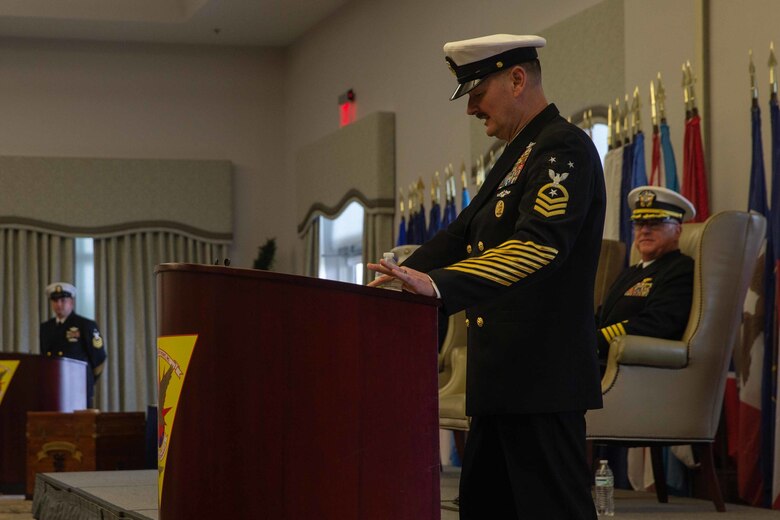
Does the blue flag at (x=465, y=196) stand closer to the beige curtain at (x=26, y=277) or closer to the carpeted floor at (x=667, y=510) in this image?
the carpeted floor at (x=667, y=510)

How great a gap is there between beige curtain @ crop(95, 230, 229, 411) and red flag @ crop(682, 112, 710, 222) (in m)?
6.65

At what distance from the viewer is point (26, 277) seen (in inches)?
448

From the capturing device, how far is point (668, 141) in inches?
226

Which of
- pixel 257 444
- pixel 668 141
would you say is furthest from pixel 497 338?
pixel 668 141

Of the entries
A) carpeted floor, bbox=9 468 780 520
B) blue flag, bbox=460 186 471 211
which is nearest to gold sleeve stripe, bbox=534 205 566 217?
carpeted floor, bbox=9 468 780 520

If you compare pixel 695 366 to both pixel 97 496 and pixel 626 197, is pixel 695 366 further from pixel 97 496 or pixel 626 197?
pixel 97 496

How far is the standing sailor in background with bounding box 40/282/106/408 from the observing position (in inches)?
383

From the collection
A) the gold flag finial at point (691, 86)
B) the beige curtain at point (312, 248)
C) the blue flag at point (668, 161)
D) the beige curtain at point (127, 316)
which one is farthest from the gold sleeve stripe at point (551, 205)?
the beige curtain at point (127, 316)

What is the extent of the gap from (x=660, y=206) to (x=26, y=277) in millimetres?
8002

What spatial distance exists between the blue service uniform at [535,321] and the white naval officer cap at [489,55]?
0.12m

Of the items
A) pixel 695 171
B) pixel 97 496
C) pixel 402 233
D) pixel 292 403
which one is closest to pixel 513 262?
pixel 292 403

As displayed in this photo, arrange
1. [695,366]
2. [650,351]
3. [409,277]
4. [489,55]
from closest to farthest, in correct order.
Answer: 1. [409,277]
2. [489,55]
3. [650,351]
4. [695,366]

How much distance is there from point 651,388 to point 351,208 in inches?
262

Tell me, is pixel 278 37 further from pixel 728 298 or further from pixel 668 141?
pixel 728 298
